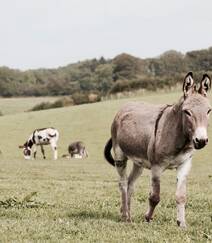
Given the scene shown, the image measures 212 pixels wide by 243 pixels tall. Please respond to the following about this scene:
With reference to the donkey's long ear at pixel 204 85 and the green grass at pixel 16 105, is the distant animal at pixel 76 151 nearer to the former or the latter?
the donkey's long ear at pixel 204 85

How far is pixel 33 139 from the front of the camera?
39.2 meters

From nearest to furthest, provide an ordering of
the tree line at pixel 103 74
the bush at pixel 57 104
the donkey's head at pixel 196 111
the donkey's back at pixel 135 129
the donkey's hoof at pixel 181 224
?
the donkey's head at pixel 196 111
the donkey's hoof at pixel 181 224
the donkey's back at pixel 135 129
the bush at pixel 57 104
the tree line at pixel 103 74

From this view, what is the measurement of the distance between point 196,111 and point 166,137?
2.97 ft

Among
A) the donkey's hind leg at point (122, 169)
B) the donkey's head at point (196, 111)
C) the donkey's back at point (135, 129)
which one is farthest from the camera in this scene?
the donkey's hind leg at point (122, 169)

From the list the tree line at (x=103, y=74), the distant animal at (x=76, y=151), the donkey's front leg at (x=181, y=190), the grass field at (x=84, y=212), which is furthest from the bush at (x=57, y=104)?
the donkey's front leg at (x=181, y=190)

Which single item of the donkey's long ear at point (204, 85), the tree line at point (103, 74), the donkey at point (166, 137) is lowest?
the tree line at point (103, 74)

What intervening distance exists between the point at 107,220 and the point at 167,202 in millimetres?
3254

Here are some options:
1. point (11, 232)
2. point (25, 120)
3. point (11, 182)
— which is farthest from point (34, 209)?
point (25, 120)

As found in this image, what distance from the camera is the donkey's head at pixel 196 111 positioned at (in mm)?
8266

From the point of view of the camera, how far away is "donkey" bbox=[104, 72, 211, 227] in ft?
28.5

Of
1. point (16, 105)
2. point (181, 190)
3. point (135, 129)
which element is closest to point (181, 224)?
point (181, 190)

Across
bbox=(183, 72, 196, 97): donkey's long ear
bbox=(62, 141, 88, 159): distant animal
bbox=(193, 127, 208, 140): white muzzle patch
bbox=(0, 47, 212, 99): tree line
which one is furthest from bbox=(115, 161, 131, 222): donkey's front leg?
bbox=(0, 47, 212, 99): tree line

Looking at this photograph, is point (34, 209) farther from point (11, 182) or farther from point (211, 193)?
point (11, 182)

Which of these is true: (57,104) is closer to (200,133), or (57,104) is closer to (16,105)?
(16,105)
